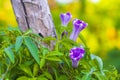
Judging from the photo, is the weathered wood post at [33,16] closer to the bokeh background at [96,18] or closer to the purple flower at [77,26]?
the purple flower at [77,26]

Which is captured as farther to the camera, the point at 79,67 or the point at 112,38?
the point at 112,38

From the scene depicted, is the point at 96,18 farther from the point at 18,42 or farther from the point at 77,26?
the point at 18,42

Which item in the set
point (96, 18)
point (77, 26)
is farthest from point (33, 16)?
point (96, 18)

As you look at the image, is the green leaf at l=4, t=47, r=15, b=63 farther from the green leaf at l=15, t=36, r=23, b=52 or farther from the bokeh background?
the bokeh background

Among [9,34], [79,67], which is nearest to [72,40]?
[79,67]

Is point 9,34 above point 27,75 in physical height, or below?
above

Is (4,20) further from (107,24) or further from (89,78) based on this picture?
(89,78)
